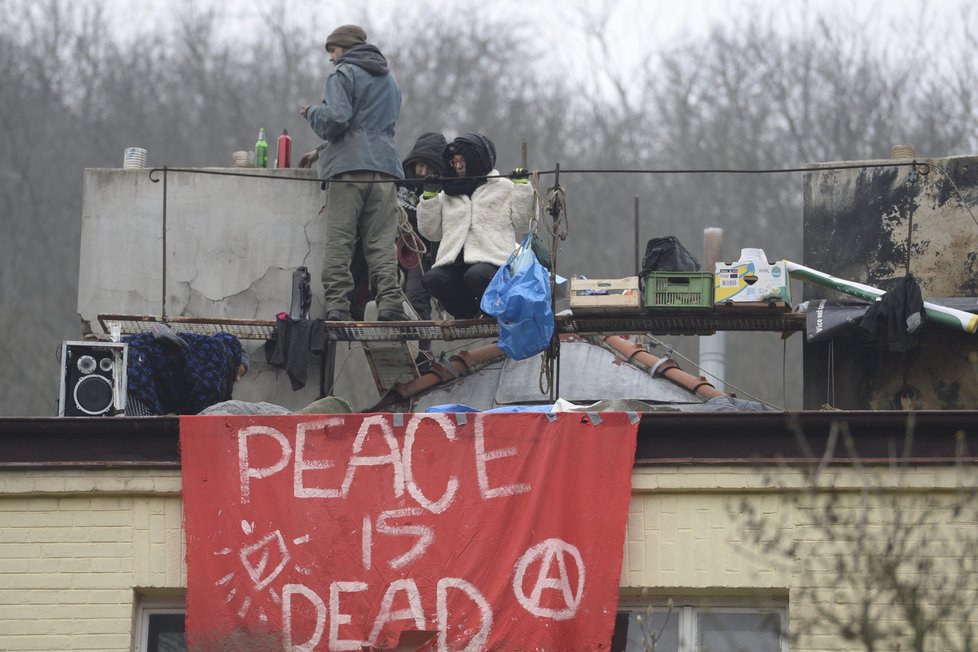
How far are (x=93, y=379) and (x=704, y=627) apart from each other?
12.8 ft

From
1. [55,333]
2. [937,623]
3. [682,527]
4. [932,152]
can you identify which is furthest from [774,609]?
[55,333]

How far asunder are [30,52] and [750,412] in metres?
32.7

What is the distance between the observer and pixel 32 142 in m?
37.7

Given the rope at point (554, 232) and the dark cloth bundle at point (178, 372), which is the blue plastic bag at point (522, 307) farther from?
the dark cloth bundle at point (178, 372)

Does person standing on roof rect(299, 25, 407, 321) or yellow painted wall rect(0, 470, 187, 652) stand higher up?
person standing on roof rect(299, 25, 407, 321)

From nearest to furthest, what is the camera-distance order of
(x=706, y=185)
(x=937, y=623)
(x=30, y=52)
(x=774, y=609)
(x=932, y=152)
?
(x=937, y=623)
(x=774, y=609)
(x=932, y=152)
(x=706, y=185)
(x=30, y=52)

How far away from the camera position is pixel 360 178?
11719 mm

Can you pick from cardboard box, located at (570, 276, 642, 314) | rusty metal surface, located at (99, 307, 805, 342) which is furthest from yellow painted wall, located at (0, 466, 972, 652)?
cardboard box, located at (570, 276, 642, 314)

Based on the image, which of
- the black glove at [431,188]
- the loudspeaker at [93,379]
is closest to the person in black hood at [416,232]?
the black glove at [431,188]

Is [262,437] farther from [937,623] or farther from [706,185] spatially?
[706,185]

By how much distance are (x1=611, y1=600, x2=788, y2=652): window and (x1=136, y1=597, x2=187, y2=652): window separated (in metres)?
2.27

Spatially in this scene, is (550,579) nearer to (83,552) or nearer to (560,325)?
(83,552)

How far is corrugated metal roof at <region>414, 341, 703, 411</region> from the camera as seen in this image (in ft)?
45.1

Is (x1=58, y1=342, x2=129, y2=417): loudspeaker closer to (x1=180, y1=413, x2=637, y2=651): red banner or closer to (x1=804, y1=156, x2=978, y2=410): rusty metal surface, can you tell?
(x1=180, y1=413, x2=637, y2=651): red banner
